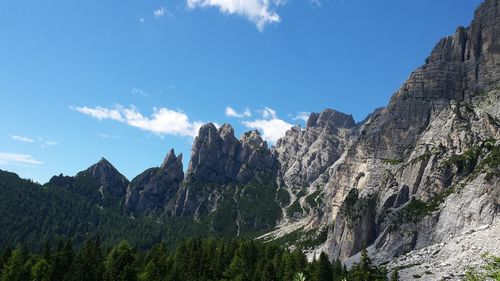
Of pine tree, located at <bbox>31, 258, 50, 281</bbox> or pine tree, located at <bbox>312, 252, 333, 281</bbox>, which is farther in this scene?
pine tree, located at <bbox>312, 252, 333, 281</bbox>

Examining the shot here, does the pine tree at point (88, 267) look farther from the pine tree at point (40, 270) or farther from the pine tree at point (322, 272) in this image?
the pine tree at point (322, 272)

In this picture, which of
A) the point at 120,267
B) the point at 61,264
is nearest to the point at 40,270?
the point at 61,264

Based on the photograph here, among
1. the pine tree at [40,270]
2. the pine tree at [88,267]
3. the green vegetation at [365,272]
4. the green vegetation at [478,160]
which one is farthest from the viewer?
the green vegetation at [478,160]

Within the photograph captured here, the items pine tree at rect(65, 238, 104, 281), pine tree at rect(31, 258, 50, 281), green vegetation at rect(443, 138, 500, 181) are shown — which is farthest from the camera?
green vegetation at rect(443, 138, 500, 181)

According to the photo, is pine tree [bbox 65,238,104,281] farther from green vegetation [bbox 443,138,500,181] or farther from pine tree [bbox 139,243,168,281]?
green vegetation [bbox 443,138,500,181]

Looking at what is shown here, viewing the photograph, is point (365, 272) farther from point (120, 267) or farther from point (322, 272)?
point (120, 267)

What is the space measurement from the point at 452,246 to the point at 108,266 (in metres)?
110

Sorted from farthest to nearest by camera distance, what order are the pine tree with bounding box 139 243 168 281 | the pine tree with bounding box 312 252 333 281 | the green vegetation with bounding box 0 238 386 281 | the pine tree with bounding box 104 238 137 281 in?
the pine tree with bounding box 312 252 333 281, the pine tree with bounding box 104 238 137 281, the pine tree with bounding box 139 243 168 281, the green vegetation with bounding box 0 238 386 281

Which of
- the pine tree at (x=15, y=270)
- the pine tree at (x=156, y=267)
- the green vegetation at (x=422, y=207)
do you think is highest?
the green vegetation at (x=422, y=207)

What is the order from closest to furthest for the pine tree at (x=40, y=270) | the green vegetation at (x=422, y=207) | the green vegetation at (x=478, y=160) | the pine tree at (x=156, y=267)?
the pine tree at (x=156, y=267) < the pine tree at (x=40, y=270) < the green vegetation at (x=478, y=160) < the green vegetation at (x=422, y=207)

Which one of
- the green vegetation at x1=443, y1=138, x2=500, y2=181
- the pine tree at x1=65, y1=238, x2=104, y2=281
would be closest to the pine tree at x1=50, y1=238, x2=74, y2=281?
the pine tree at x1=65, y1=238, x2=104, y2=281

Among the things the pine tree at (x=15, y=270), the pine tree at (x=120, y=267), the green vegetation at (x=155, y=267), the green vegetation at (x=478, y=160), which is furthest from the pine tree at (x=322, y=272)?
the green vegetation at (x=478, y=160)

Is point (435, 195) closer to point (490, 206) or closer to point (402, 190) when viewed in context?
point (402, 190)

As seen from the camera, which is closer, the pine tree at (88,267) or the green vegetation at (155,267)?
the pine tree at (88,267)
